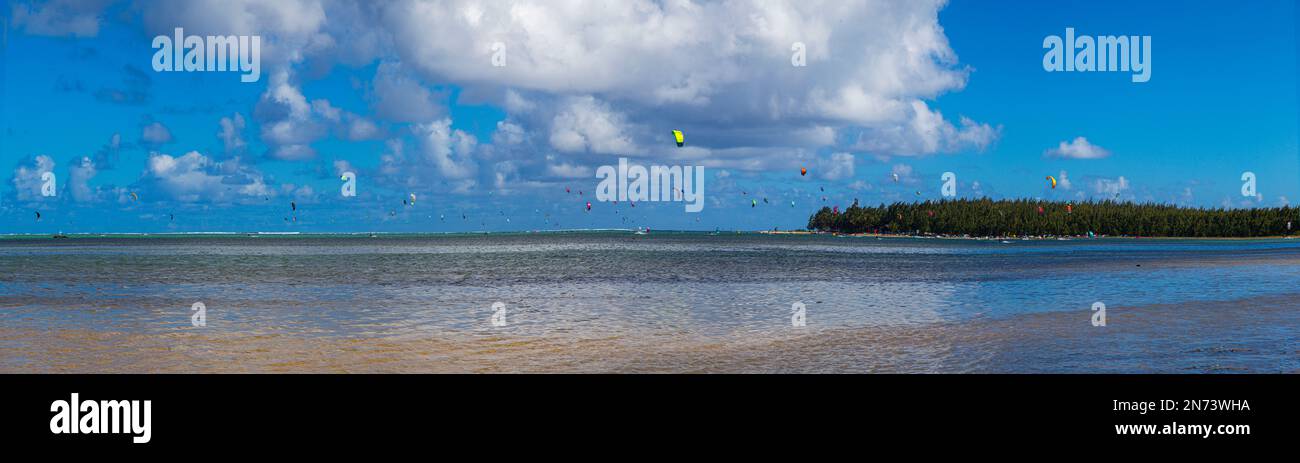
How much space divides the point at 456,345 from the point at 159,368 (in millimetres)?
6488

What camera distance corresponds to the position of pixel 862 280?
1950 inches

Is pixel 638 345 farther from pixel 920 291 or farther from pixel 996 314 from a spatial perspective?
pixel 920 291

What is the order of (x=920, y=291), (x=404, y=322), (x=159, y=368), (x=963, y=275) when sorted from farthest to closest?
(x=963, y=275), (x=920, y=291), (x=404, y=322), (x=159, y=368)

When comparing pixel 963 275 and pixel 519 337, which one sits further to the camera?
pixel 963 275
